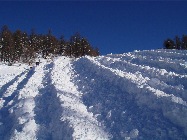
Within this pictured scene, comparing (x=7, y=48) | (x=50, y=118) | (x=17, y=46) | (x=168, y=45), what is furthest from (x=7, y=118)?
(x=17, y=46)

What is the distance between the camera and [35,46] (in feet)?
281

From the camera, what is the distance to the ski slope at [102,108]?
A: 959 centimetres

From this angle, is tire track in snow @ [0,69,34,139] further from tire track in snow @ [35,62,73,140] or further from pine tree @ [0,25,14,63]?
pine tree @ [0,25,14,63]

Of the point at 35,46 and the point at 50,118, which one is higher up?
the point at 35,46

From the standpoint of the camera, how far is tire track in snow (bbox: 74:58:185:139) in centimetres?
937

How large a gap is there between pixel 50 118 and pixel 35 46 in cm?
7658

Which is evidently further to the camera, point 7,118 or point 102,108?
point 7,118

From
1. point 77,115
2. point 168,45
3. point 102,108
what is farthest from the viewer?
point 168,45

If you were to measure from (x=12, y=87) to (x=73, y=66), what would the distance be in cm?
628

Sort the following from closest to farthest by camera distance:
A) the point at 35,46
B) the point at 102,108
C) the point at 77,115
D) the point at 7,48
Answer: the point at 77,115
the point at 102,108
the point at 7,48
the point at 35,46

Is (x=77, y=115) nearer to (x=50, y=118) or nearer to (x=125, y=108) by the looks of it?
(x=50, y=118)

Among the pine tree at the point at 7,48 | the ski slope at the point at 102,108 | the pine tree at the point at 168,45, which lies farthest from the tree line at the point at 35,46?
the ski slope at the point at 102,108

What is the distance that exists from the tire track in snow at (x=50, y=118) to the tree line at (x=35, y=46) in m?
57.4

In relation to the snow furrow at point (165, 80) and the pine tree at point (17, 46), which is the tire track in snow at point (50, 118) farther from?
the pine tree at point (17, 46)
